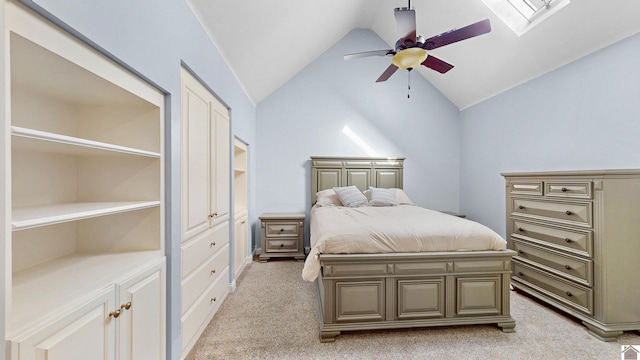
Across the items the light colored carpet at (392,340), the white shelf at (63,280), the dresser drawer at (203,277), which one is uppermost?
the white shelf at (63,280)

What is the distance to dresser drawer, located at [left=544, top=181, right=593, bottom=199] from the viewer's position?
201 cm

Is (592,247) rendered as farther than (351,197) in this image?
No

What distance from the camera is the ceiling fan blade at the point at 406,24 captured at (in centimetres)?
185

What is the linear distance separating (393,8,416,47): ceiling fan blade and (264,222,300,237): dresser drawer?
2.79 m

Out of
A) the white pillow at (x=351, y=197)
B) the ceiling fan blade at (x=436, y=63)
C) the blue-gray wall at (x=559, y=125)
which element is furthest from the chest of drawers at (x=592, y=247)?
the white pillow at (x=351, y=197)

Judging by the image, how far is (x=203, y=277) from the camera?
1973 mm

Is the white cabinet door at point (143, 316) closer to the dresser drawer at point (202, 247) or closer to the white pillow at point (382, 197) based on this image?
Answer: the dresser drawer at point (202, 247)

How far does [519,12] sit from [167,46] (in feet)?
12.1

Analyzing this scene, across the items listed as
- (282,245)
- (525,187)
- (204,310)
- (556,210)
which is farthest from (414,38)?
(282,245)

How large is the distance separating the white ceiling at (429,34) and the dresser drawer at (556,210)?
5.34 feet

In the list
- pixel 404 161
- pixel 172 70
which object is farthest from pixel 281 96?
pixel 172 70

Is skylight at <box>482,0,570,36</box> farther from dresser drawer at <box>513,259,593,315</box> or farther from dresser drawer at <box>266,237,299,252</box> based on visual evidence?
dresser drawer at <box>266,237,299,252</box>

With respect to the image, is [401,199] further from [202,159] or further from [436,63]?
[202,159]

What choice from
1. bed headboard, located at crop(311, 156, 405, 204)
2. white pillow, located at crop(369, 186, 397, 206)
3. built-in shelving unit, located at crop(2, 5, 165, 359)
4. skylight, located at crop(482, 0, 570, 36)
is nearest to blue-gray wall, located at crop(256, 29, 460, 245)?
bed headboard, located at crop(311, 156, 405, 204)
